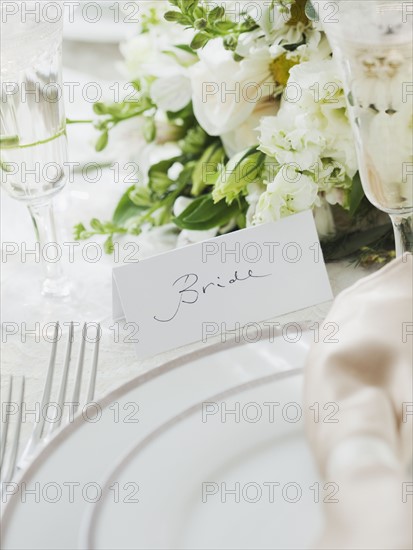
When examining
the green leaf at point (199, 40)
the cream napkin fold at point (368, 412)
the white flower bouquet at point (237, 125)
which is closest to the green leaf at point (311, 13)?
the white flower bouquet at point (237, 125)

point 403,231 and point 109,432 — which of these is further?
point 403,231

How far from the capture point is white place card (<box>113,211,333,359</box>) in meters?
0.88

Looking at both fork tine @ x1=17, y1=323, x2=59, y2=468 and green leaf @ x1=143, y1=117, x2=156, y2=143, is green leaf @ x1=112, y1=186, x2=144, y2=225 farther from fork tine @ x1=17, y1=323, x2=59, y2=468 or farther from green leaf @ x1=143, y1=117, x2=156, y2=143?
fork tine @ x1=17, y1=323, x2=59, y2=468

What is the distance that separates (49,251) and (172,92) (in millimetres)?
226

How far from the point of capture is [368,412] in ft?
1.86

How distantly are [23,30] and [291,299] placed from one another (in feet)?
1.17

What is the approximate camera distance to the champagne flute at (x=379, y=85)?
2.27 feet

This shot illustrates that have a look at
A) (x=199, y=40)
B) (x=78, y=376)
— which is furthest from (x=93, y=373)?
(x=199, y=40)

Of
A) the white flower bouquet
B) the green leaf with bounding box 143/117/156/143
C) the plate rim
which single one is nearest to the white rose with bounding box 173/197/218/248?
the white flower bouquet

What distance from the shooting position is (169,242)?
1.09m

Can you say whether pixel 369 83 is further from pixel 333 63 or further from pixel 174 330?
pixel 174 330

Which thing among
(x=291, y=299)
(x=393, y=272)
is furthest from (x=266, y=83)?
(x=393, y=272)

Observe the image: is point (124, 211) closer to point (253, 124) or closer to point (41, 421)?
point (253, 124)

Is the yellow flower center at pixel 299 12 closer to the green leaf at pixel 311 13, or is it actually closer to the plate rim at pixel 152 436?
the green leaf at pixel 311 13
